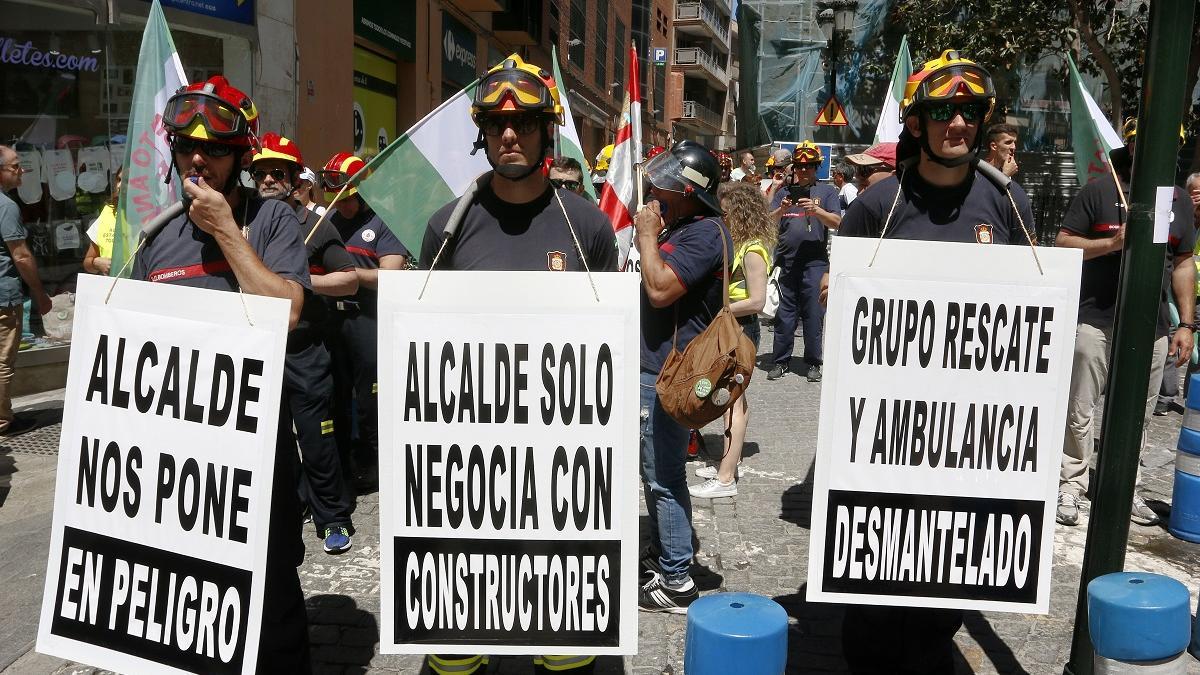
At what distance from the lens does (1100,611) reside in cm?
282

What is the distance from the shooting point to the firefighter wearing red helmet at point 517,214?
298 centimetres

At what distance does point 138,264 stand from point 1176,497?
208 inches

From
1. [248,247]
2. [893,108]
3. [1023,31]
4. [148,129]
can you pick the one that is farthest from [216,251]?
[1023,31]

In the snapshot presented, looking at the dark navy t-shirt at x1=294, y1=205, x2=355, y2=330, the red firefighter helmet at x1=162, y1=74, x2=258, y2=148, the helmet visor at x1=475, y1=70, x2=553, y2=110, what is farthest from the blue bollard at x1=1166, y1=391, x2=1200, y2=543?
the red firefighter helmet at x1=162, y1=74, x2=258, y2=148

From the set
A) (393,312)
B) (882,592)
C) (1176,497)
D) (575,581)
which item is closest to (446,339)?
(393,312)

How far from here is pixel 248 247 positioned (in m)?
2.73

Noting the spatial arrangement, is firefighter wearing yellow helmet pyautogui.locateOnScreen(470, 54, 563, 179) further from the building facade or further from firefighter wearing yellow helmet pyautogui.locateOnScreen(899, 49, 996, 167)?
the building facade

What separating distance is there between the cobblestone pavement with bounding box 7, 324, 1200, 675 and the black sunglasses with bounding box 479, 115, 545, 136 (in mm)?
1988

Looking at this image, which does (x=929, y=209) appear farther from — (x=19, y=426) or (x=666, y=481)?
(x=19, y=426)

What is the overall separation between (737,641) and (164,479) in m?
1.62

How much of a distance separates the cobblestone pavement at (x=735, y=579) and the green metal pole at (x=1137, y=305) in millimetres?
643

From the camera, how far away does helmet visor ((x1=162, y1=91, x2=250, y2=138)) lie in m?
2.82

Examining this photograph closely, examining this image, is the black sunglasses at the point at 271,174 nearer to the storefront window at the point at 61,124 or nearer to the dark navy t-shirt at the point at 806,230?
the storefront window at the point at 61,124

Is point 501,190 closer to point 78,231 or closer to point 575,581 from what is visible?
point 575,581
